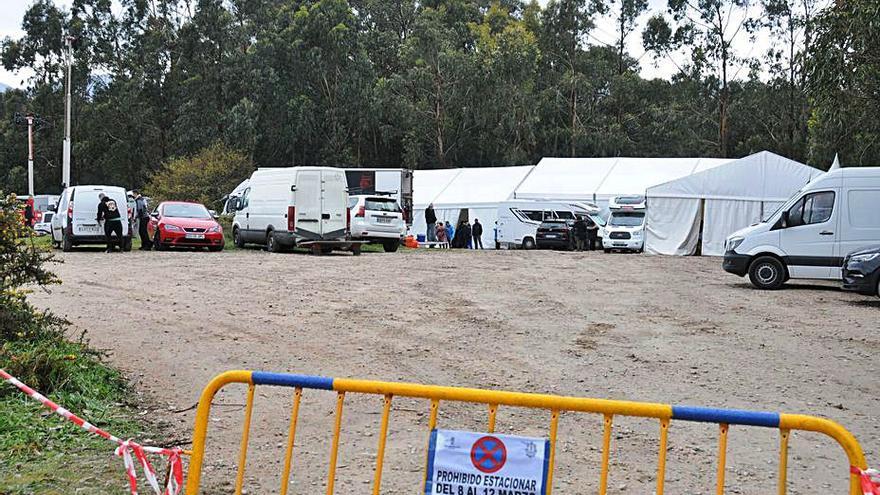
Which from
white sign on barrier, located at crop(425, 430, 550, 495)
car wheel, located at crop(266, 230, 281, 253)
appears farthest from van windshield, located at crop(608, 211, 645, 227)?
white sign on barrier, located at crop(425, 430, 550, 495)

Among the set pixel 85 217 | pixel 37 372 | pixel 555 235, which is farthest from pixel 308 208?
pixel 37 372

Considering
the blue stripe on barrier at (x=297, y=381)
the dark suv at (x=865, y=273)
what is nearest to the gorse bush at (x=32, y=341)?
the blue stripe on barrier at (x=297, y=381)

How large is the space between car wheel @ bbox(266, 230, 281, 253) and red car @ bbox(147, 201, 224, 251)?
1330 millimetres

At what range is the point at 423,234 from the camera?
125 ft

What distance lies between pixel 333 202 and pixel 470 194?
15390 mm

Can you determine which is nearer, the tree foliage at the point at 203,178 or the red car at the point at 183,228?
the red car at the point at 183,228

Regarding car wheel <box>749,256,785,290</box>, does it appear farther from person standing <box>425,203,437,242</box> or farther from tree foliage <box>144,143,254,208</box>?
tree foliage <box>144,143,254,208</box>

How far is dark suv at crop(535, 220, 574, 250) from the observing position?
3441cm

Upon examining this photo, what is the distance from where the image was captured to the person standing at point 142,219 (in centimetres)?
2564

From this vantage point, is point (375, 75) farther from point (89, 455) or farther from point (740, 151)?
point (89, 455)

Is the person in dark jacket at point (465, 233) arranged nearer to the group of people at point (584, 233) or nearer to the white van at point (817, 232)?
the group of people at point (584, 233)

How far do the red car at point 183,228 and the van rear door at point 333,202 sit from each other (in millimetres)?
A: 3479

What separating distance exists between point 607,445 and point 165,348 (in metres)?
6.69

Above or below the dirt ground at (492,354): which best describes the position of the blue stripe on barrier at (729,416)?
above
